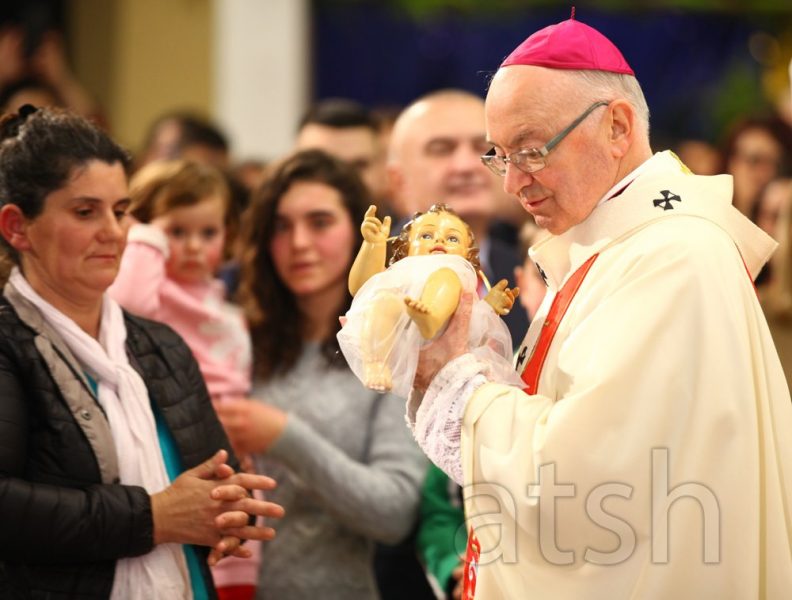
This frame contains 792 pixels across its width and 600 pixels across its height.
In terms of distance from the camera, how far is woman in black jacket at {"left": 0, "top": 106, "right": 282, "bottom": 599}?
9.67ft

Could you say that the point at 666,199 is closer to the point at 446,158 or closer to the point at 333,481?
the point at 333,481

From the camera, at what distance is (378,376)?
2709 millimetres

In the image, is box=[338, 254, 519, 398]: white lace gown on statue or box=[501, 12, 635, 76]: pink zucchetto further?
box=[501, 12, 635, 76]: pink zucchetto

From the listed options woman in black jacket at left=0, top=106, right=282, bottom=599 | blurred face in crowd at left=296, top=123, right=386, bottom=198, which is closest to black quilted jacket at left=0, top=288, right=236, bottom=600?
woman in black jacket at left=0, top=106, right=282, bottom=599

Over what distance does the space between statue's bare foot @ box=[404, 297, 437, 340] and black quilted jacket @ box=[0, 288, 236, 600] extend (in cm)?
83

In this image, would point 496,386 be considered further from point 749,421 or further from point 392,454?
point 392,454

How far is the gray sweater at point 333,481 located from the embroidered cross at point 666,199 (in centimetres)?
139

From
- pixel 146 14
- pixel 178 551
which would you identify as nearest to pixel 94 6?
pixel 146 14

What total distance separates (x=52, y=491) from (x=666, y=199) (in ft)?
5.05

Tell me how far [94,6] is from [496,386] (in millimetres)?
8394

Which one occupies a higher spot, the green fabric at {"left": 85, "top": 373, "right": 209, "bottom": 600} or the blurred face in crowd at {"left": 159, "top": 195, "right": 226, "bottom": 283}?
the blurred face in crowd at {"left": 159, "top": 195, "right": 226, "bottom": 283}

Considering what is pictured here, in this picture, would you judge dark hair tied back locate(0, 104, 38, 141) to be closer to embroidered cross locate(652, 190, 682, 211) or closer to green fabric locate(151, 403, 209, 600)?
green fabric locate(151, 403, 209, 600)

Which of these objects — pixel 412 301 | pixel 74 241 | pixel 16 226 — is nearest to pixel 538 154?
pixel 412 301

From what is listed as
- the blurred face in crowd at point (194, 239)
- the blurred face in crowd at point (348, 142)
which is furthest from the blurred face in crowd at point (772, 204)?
the blurred face in crowd at point (194, 239)
